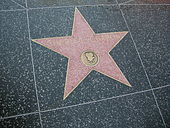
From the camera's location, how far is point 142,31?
1905 mm

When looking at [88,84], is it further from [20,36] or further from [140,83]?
[20,36]

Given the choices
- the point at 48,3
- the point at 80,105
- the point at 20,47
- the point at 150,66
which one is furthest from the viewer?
the point at 48,3

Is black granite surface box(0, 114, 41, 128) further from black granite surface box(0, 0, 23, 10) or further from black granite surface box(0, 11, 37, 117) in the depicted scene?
black granite surface box(0, 0, 23, 10)

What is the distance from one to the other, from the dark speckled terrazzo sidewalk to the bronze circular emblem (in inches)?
3.4

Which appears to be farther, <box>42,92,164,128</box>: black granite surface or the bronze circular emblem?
the bronze circular emblem

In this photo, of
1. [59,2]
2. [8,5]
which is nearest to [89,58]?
[59,2]

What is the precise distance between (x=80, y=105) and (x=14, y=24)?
32.1 inches

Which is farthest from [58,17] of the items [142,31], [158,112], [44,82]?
[158,112]

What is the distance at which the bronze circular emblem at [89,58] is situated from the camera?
161cm

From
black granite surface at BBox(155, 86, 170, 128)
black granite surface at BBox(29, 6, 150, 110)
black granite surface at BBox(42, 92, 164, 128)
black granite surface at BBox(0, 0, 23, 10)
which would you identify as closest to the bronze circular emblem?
black granite surface at BBox(29, 6, 150, 110)

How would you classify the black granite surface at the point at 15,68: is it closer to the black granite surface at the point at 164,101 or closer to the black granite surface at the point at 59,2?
the black granite surface at the point at 59,2

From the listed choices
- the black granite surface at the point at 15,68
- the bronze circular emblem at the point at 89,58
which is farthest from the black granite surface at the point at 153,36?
the black granite surface at the point at 15,68

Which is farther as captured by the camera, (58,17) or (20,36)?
(58,17)

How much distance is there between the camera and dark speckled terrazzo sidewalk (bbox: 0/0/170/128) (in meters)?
1.41
